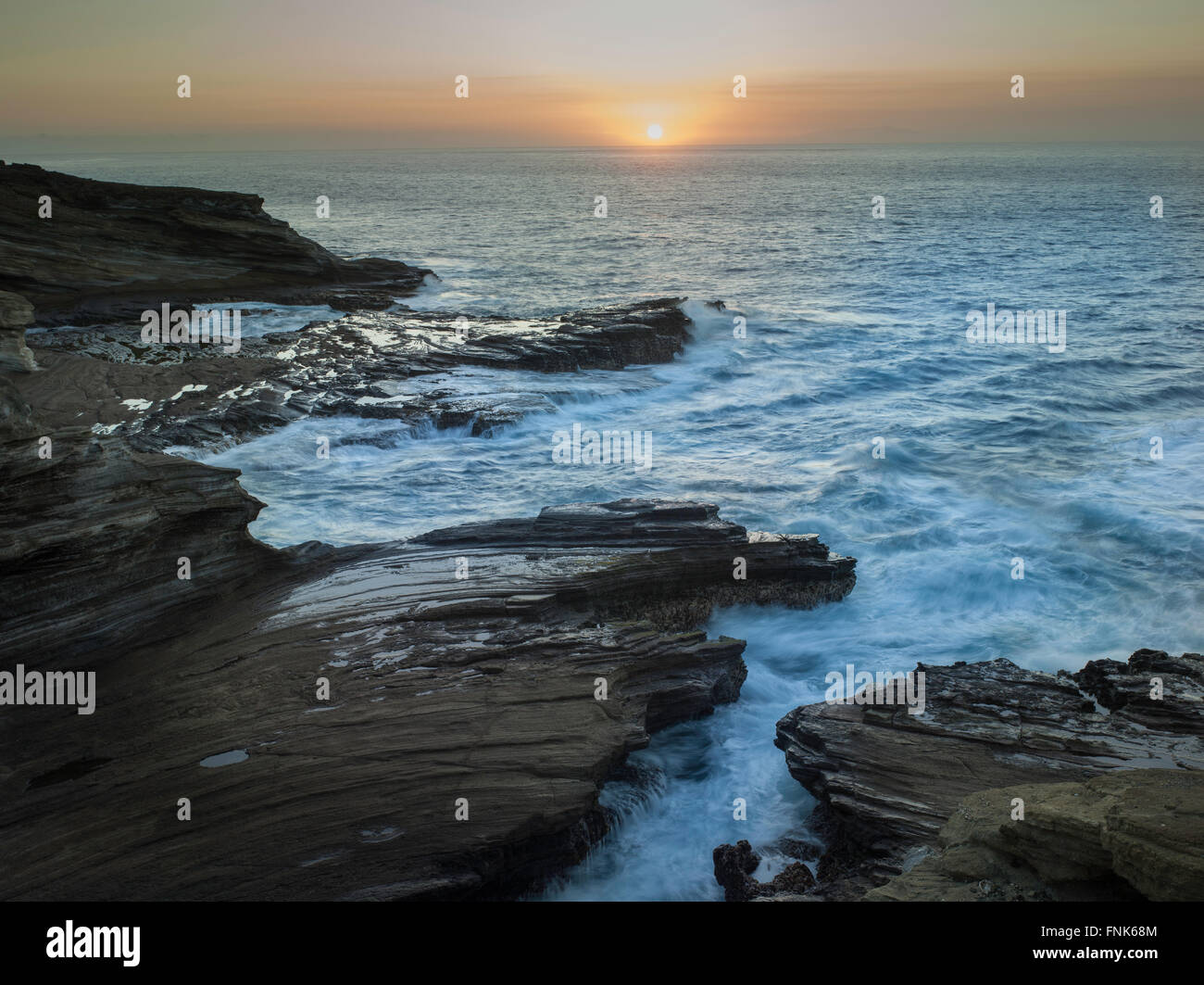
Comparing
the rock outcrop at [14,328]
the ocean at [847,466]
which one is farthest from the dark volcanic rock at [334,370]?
the rock outcrop at [14,328]

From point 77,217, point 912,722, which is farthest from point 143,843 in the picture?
point 77,217

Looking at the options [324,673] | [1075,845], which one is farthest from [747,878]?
[324,673]

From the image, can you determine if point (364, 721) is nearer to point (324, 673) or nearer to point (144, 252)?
point (324, 673)

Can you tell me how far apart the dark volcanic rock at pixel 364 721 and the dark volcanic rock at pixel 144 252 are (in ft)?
68.5

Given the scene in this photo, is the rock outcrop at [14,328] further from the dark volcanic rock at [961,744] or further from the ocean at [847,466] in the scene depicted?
the dark volcanic rock at [961,744]

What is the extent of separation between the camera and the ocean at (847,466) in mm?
11102

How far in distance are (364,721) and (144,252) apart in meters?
26.7

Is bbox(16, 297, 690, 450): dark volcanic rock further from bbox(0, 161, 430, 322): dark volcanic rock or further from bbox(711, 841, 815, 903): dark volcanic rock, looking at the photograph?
bbox(711, 841, 815, 903): dark volcanic rock

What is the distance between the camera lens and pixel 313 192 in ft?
362

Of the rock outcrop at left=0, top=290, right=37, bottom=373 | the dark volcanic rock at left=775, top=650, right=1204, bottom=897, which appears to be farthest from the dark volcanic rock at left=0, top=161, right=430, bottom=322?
the dark volcanic rock at left=775, top=650, right=1204, bottom=897

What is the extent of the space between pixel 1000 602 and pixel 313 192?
112 m

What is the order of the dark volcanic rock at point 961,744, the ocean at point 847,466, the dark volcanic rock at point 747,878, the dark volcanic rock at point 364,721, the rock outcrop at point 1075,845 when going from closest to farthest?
the rock outcrop at point 1075,845
the dark volcanic rock at point 364,721
the dark volcanic rock at point 747,878
the dark volcanic rock at point 961,744
the ocean at point 847,466

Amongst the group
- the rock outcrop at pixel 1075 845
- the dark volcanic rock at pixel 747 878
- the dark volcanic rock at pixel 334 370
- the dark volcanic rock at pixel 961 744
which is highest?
the dark volcanic rock at pixel 334 370

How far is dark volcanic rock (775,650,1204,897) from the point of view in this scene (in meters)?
8.21
